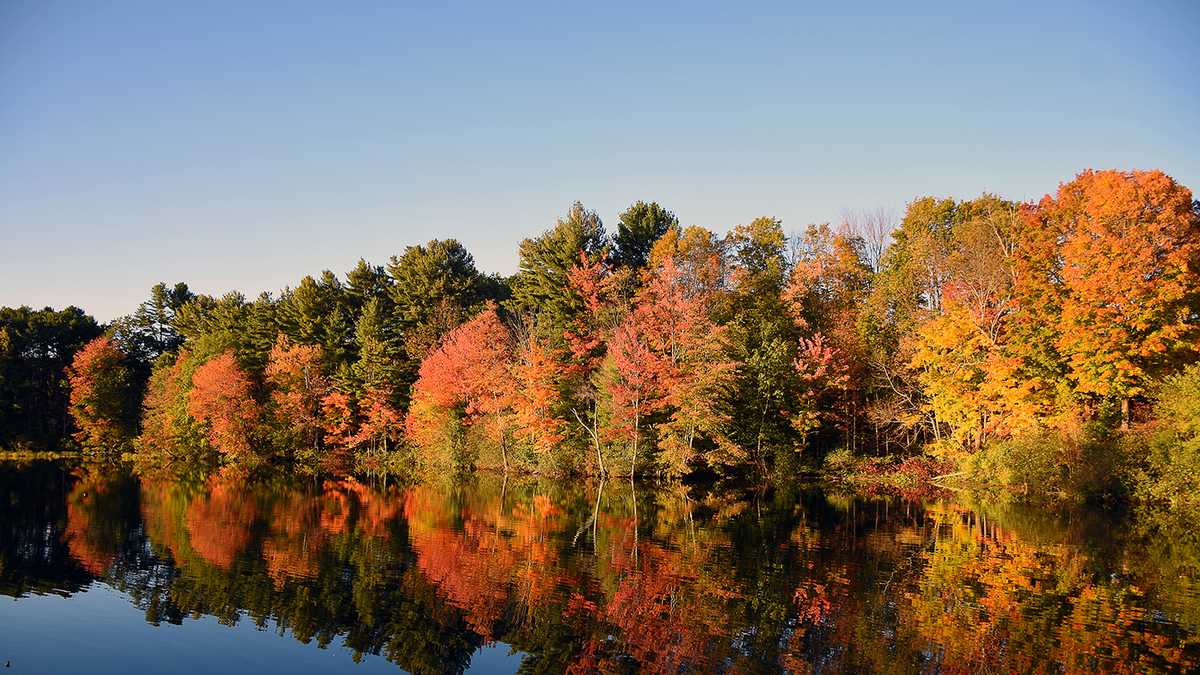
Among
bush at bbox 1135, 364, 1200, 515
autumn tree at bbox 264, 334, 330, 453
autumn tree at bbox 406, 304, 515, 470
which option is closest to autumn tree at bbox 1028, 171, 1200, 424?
bush at bbox 1135, 364, 1200, 515

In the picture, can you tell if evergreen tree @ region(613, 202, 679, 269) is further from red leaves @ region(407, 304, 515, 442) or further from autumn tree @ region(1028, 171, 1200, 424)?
autumn tree @ region(1028, 171, 1200, 424)

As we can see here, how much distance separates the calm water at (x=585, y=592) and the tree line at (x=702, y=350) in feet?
35.6

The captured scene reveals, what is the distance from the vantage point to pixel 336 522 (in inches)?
1171

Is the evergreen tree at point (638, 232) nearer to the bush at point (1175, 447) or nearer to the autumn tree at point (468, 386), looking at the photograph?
the autumn tree at point (468, 386)

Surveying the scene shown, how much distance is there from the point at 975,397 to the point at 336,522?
33217mm

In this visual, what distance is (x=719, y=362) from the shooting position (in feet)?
149

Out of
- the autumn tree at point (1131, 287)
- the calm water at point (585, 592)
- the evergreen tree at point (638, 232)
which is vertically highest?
the evergreen tree at point (638, 232)

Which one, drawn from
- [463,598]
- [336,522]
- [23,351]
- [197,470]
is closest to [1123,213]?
[463,598]

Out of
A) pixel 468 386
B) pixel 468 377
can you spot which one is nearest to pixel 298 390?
pixel 468 386

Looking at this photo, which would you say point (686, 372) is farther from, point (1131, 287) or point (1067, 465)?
point (1131, 287)

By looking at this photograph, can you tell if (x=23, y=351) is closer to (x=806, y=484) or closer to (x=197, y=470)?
(x=197, y=470)

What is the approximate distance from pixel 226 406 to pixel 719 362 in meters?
41.3

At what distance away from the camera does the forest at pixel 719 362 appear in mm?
35750

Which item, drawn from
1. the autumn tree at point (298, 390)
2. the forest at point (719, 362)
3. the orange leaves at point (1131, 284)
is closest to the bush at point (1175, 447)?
the forest at point (719, 362)
